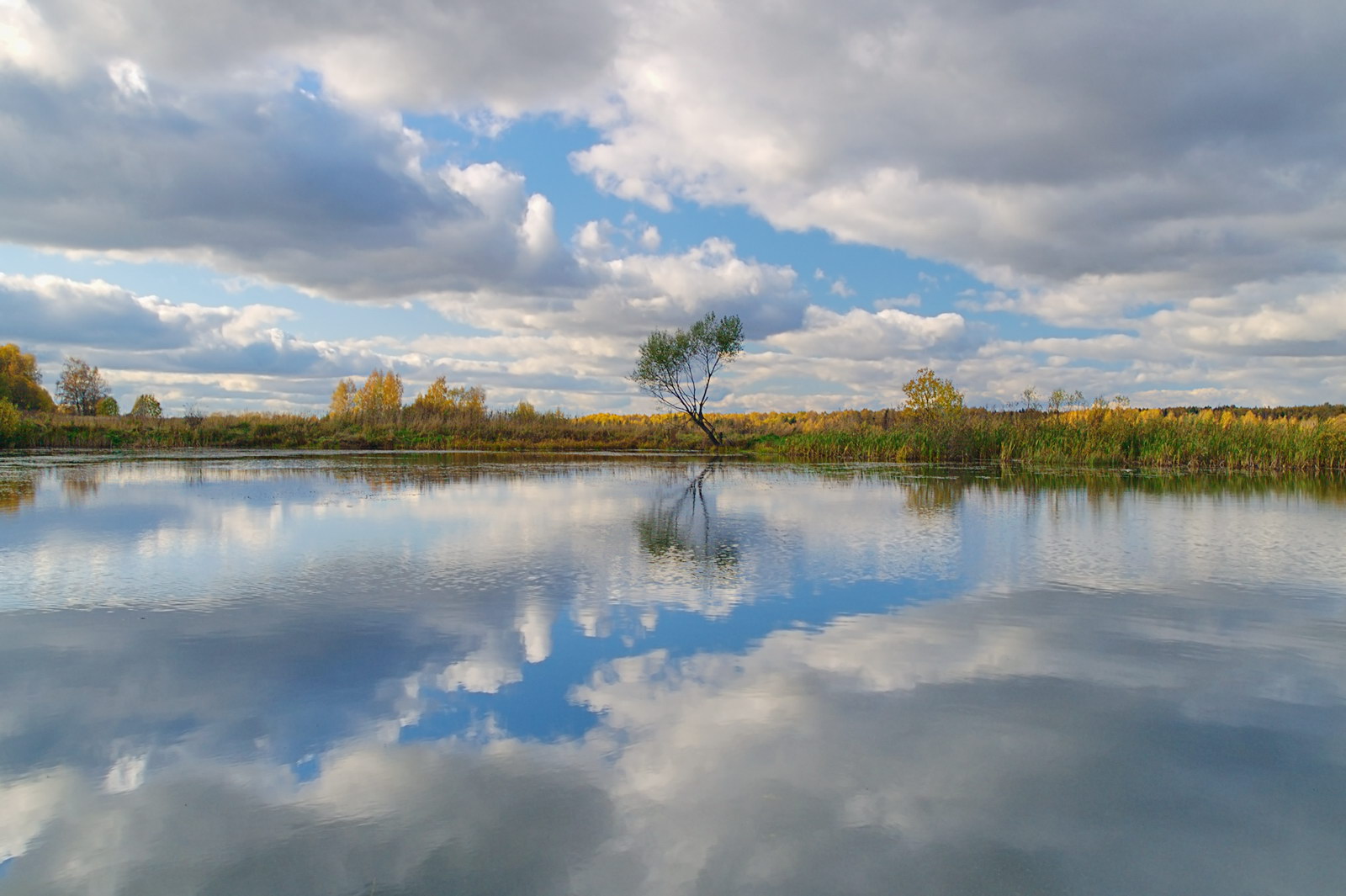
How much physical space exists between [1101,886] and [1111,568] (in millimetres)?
4934

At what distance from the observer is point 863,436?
1024 inches

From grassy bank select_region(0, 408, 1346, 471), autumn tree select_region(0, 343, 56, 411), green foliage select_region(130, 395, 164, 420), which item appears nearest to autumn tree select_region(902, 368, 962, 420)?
grassy bank select_region(0, 408, 1346, 471)

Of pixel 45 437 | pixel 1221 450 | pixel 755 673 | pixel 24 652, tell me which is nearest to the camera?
pixel 755 673

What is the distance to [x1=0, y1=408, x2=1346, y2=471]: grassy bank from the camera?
19672 mm

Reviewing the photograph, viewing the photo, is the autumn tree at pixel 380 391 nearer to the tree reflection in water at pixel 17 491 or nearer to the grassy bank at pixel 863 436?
the grassy bank at pixel 863 436

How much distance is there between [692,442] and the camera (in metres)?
37.7

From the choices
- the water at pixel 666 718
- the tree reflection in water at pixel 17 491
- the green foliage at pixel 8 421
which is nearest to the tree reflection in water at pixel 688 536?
the water at pixel 666 718

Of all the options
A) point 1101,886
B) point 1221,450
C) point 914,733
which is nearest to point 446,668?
point 914,733

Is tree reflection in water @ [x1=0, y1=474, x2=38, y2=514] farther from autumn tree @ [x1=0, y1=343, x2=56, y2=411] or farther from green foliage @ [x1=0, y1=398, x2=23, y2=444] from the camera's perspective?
autumn tree @ [x1=0, y1=343, x2=56, y2=411]

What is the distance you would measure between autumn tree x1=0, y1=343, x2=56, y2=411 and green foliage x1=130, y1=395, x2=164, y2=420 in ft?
84.0

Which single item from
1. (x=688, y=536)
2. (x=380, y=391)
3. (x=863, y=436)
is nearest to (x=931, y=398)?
(x=863, y=436)

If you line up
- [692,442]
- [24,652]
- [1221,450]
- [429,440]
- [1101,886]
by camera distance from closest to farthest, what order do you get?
[1101,886] < [24,652] < [1221,450] < [429,440] < [692,442]

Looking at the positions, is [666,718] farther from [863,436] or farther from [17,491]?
[863,436]

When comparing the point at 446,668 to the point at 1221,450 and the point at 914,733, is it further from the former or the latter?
the point at 1221,450
